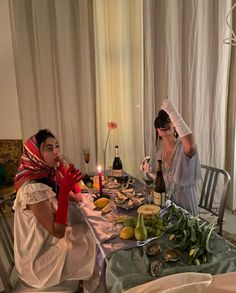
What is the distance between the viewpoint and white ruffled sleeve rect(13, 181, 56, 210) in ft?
4.24

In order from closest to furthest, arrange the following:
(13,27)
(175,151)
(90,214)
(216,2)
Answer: (90,214) → (175,151) → (13,27) → (216,2)

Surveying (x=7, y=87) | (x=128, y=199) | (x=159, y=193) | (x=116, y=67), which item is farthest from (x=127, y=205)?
(x=7, y=87)

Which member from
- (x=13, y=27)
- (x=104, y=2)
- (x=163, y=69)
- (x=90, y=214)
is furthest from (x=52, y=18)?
(x=90, y=214)

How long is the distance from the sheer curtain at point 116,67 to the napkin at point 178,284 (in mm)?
1978

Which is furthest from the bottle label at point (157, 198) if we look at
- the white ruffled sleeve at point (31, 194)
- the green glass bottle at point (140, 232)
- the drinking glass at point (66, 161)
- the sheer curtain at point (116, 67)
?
the sheer curtain at point (116, 67)

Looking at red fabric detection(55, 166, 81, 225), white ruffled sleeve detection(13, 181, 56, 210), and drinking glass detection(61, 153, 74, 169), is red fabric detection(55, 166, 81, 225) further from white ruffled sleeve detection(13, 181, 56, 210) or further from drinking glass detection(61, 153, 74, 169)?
drinking glass detection(61, 153, 74, 169)

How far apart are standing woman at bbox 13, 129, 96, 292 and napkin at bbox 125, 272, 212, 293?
58cm

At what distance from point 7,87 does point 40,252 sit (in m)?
2.02

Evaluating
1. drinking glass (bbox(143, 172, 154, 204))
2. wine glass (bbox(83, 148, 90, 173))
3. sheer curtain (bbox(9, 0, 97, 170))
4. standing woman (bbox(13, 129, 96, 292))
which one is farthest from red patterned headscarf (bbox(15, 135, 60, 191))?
sheer curtain (bbox(9, 0, 97, 170))

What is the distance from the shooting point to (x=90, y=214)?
1459 mm

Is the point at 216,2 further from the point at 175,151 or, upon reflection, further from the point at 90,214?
the point at 90,214

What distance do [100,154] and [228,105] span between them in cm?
159

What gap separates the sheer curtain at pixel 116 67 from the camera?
8.31ft

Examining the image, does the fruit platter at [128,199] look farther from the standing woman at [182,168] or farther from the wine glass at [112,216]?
the standing woman at [182,168]
